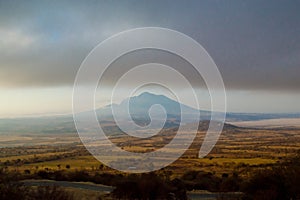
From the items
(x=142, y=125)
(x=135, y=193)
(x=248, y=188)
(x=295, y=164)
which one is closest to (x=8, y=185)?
(x=135, y=193)

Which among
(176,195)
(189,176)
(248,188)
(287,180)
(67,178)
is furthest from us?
(189,176)

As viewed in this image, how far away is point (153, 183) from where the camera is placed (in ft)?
88.1

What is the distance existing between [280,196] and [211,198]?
20.6ft

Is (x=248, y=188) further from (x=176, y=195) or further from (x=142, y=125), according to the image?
(x=142, y=125)

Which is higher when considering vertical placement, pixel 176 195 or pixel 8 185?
pixel 8 185

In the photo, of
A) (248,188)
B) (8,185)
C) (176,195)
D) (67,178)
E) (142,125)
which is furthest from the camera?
(142,125)

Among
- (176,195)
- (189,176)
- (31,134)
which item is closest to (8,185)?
(176,195)

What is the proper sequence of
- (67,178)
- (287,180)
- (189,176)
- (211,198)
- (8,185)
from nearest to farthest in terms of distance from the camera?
(8,185), (287,180), (211,198), (67,178), (189,176)

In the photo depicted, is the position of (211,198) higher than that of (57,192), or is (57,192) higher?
(57,192)

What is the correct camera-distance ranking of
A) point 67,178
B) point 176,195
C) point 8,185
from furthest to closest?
point 67,178, point 176,195, point 8,185

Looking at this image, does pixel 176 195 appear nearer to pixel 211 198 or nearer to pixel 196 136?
pixel 211 198

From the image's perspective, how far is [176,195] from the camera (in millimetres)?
27328

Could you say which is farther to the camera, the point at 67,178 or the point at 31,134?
the point at 31,134

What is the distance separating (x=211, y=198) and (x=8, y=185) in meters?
14.1
